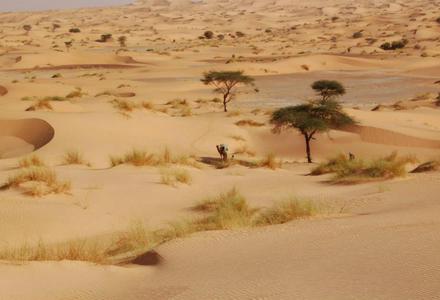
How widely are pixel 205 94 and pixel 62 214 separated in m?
30.3

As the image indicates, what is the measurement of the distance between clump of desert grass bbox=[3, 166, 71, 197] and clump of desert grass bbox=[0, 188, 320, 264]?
6.44ft

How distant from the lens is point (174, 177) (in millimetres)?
11883

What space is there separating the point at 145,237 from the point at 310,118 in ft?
46.4

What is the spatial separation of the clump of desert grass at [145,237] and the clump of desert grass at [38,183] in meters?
1.96

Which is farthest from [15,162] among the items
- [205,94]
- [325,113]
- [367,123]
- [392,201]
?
[205,94]

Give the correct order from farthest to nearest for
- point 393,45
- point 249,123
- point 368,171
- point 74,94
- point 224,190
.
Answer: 1. point 393,45
2. point 74,94
3. point 249,123
4. point 368,171
5. point 224,190

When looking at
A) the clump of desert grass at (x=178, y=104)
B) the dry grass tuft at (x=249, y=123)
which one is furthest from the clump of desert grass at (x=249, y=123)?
the clump of desert grass at (x=178, y=104)

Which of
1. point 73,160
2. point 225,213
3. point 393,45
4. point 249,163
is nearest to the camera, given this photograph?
point 225,213

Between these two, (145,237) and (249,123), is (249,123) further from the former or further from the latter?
(145,237)

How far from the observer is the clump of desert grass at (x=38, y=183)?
9.88 metres

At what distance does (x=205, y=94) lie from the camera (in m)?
39.0

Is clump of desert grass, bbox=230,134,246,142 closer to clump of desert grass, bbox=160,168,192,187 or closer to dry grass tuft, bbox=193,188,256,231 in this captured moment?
clump of desert grass, bbox=160,168,192,187

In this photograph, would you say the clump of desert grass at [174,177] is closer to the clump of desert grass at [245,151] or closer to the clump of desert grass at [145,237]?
the clump of desert grass at [145,237]

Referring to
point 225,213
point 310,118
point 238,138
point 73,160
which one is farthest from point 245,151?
point 225,213
